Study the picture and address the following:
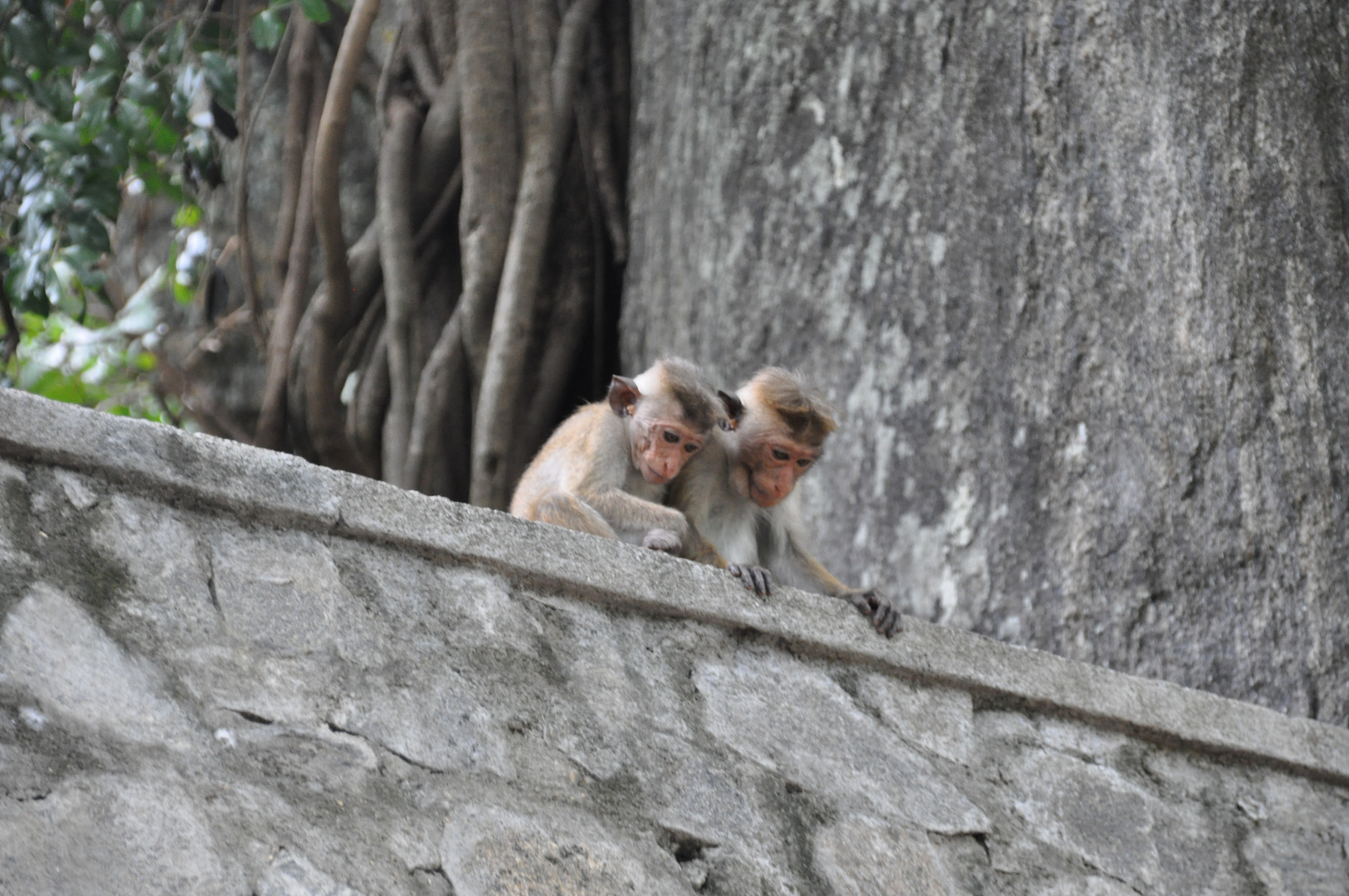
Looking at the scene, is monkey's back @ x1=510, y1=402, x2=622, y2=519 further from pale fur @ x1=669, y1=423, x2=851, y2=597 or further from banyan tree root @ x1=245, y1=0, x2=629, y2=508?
banyan tree root @ x1=245, y1=0, x2=629, y2=508

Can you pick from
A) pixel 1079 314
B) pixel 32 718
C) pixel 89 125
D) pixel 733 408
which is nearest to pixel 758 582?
pixel 733 408

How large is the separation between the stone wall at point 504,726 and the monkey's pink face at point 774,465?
1.99ft

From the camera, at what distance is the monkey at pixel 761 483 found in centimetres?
328

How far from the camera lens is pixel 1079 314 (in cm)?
388

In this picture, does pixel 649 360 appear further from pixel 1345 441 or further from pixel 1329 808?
pixel 1329 808

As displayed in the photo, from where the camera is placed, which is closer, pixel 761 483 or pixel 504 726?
pixel 504 726

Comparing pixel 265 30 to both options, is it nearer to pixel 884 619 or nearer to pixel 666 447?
pixel 666 447

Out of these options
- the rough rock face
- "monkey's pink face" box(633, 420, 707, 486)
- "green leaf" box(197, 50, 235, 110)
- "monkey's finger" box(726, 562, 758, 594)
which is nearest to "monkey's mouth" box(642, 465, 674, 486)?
"monkey's pink face" box(633, 420, 707, 486)

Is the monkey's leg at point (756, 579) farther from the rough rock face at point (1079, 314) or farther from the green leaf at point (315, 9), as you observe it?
the green leaf at point (315, 9)

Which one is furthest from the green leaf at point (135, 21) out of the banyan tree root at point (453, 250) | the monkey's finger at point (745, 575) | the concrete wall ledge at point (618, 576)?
the monkey's finger at point (745, 575)

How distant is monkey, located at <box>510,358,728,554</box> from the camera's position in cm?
314

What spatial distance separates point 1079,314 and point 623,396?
4.23ft

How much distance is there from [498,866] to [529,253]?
324 centimetres

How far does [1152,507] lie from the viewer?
11.8 feet
